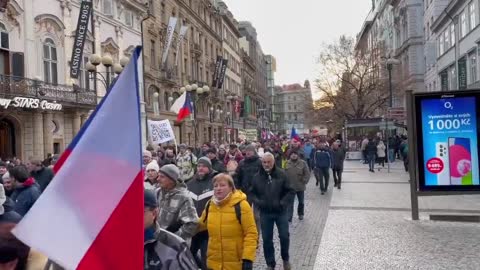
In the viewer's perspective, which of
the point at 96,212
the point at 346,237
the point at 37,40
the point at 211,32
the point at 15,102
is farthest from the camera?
the point at 211,32

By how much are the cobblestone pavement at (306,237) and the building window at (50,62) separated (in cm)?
1596

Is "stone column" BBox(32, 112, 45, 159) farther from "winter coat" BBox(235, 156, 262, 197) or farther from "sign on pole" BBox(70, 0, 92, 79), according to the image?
"winter coat" BBox(235, 156, 262, 197)

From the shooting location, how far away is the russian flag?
2.50 meters

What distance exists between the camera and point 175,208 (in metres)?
5.26

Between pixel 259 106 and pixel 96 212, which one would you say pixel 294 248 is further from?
pixel 259 106

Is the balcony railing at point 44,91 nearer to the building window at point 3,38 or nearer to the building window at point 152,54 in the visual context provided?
the building window at point 3,38

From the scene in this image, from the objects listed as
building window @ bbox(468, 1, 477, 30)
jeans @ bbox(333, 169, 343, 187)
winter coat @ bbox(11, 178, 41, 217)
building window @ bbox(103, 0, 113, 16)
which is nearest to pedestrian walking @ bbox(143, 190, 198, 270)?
winter coat @ bbox(11, 178, 41, 217)

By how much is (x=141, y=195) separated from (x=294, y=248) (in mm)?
6683

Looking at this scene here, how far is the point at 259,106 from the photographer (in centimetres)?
11106

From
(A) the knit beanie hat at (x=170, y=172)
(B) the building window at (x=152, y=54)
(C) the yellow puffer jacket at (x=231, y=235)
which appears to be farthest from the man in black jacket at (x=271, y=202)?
(B) the building window at (x=152, y=54)

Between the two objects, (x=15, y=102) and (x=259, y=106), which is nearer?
(x=15, y=102)

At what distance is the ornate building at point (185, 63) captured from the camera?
41684 millimetres

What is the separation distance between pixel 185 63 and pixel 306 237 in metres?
43.4

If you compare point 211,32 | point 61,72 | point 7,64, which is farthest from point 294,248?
point 211,32
